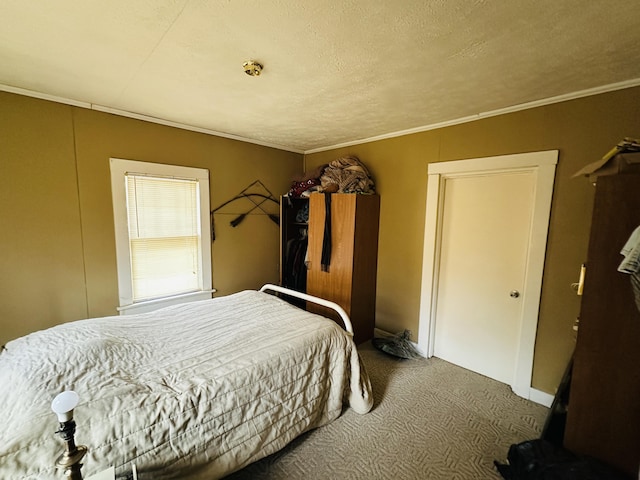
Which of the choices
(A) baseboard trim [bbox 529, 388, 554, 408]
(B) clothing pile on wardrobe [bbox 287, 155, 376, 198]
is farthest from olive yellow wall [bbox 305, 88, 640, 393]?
(B) clothing pile on wardrobe [bbox 287, 155, 376, 198]

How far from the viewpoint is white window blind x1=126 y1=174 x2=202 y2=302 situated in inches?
105

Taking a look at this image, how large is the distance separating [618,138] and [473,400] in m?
2.23

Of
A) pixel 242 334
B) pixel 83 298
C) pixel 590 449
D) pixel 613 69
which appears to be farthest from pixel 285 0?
pixel 83 298

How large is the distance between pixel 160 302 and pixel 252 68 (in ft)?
8.07

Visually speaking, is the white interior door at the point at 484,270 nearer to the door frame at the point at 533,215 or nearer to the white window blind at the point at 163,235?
the door frame at the point at 533,215

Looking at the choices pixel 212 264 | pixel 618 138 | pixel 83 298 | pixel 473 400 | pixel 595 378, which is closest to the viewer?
pixel 595 378

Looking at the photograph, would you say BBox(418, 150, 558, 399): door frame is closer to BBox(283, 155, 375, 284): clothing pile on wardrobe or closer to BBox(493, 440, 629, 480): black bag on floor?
BBox(283, 155, 375, 284): clothing pile on wardrobe

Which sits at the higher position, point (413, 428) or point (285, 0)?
point (285, 0)

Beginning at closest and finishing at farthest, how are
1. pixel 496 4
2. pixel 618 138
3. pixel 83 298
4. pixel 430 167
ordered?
pixel 496 4 < pixel 618 138 < pixel 83 298 < pixel 430 167

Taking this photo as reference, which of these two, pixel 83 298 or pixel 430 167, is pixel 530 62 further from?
pixel 83 298

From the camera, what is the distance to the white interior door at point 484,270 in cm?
235

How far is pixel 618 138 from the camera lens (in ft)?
6.02

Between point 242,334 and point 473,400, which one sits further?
point 473,400

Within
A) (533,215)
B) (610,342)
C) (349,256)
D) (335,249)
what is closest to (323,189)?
(335,249)
